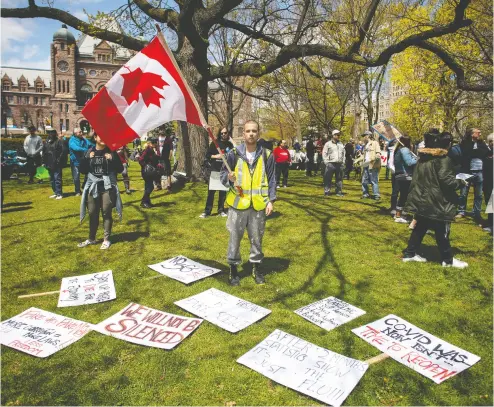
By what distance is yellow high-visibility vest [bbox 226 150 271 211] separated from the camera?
16.4 ft

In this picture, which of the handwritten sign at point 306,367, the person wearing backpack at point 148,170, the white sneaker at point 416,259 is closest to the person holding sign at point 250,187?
the handwritten sign at point 306,367

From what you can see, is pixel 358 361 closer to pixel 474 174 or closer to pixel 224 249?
pixel 224 249

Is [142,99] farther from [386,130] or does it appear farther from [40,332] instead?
[386,130]

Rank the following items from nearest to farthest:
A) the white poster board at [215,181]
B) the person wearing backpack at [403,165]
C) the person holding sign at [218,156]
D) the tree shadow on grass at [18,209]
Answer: the person holding sign at [218,156] < the person wearing backpack at [403,165] < the white poster board at [215,181] < the tree shadow on grass at [18,209]

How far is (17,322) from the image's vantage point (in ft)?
14.0

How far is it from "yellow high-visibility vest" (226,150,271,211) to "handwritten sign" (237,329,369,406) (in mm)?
1746

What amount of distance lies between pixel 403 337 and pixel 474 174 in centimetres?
646

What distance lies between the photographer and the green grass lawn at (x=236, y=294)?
3.23 meters

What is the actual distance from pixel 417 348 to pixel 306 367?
1.25 m

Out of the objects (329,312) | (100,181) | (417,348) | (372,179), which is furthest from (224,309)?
(372,179)

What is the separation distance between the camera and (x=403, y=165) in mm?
8453

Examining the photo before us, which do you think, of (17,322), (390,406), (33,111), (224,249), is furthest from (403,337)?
(33,111)

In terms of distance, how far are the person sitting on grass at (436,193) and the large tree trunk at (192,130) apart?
8332mm

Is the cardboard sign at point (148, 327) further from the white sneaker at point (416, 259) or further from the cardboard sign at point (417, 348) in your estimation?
the white sneaker at point (416, 259)
